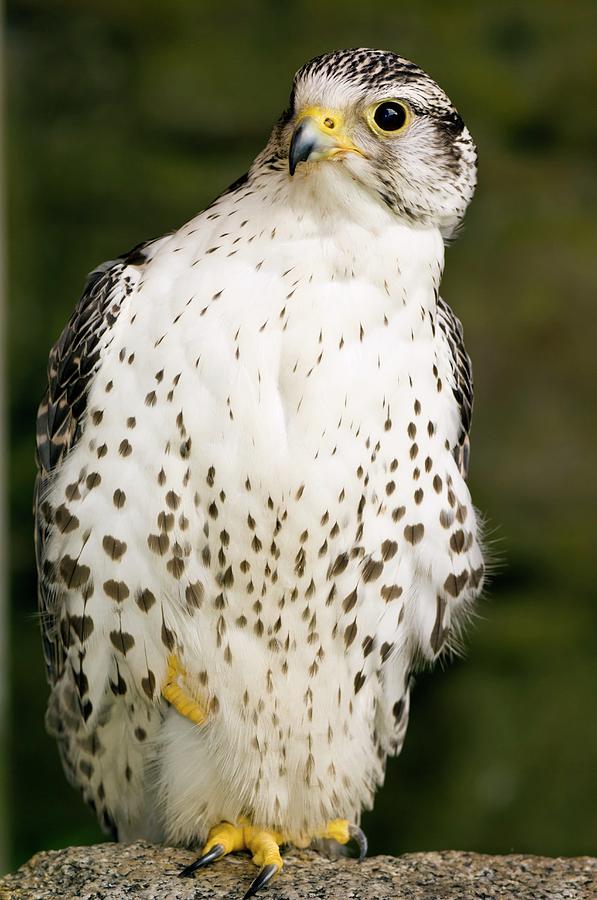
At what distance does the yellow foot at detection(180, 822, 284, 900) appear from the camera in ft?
8.36

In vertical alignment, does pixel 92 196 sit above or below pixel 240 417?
above

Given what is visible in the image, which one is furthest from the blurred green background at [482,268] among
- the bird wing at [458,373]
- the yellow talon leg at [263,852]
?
the yellow talon leg at [263,852]

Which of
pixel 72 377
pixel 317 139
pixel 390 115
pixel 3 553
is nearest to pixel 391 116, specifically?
pixel 390 115

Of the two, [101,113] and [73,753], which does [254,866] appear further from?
[101,113]

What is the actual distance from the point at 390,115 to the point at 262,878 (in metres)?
1.59

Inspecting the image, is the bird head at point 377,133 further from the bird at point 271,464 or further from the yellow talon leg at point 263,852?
the yellow talon leg at point 263,852

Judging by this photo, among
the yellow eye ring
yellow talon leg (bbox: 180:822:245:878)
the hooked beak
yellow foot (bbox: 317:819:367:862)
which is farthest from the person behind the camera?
yellow foot (bbox: 317:819:367:862)

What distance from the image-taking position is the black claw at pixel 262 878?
97.5 inches

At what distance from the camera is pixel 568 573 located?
15.8ft

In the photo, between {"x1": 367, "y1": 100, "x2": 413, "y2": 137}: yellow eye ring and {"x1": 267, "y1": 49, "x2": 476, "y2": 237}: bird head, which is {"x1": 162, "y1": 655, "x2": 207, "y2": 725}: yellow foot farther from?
{"x1": 367, "y1": 100, "x2": 413, "y2": 137}: yellow eye ring

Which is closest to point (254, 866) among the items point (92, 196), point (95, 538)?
point (95, 538)

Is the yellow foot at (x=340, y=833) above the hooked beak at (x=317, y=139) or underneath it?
underneath

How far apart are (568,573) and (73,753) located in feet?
8.59

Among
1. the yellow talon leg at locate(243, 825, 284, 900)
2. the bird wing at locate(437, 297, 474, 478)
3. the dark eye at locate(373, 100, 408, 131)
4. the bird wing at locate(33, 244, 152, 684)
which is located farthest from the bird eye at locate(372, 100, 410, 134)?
the yellow talon leg at locate(243, 825, 284, 900)
